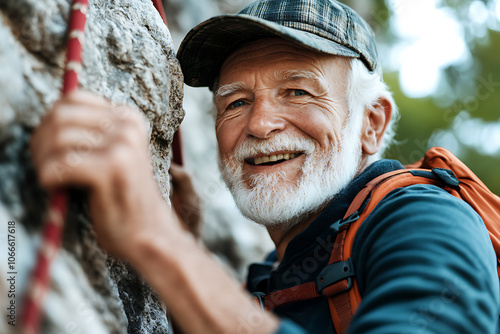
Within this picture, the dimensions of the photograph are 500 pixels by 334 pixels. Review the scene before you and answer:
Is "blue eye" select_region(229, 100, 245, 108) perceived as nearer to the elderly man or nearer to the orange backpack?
the elderly man

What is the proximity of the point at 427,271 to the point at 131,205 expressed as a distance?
0.74 metres

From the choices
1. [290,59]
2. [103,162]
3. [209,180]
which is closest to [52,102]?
[103,162]

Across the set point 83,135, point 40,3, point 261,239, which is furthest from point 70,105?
point 261,239

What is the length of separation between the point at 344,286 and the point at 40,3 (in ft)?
3.89

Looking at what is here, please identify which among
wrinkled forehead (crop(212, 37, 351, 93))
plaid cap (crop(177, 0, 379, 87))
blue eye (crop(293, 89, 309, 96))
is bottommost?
blue eye (crop(293, 89, 309, 96))

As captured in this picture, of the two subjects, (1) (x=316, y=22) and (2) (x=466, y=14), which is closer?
(1) (x=316, y=22)

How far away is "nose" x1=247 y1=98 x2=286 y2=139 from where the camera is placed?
2.04 metres

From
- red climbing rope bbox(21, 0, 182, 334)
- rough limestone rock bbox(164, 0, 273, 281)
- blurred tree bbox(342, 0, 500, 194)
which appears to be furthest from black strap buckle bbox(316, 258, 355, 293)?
blurred tree bbox(342, 0, 500, 194)

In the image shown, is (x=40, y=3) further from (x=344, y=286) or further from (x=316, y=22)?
(x=316, y=22)

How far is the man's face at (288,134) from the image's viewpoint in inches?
79.4

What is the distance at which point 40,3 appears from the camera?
3.66 ft

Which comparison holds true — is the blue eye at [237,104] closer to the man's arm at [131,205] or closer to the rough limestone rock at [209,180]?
the man's arm at [131,205]

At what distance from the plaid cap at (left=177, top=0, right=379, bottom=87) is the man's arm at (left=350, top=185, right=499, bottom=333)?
908mm

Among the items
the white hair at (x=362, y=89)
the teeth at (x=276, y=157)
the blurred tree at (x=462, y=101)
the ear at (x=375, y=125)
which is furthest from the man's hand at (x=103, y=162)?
the blurred tree at (x=462, y=101)
